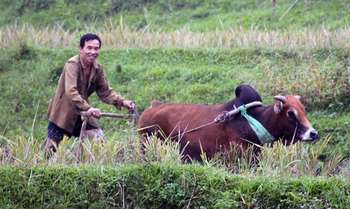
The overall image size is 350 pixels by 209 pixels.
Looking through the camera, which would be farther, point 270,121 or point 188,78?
point 188,78

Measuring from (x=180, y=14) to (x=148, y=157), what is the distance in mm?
12904

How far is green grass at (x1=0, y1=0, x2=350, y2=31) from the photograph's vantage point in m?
17.7

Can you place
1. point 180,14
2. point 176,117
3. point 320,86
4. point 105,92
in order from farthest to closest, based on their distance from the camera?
point 180,14 → point 320,86 → point 176,117 → point 105,92

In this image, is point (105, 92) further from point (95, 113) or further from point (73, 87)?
point (95, 113)

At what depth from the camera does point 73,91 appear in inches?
344

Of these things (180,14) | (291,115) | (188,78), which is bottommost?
(188,78)

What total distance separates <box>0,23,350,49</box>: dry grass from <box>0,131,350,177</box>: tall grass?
231 inches

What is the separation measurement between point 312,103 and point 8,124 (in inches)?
182

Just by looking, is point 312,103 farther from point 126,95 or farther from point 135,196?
point 135,196

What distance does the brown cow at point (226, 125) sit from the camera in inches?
341

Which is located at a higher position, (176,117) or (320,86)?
(176,117)

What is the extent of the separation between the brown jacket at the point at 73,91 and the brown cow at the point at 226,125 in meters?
0.61

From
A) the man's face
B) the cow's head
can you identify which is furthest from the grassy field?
the man's face

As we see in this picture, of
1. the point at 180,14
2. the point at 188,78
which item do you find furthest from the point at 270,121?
the point at 180,14
